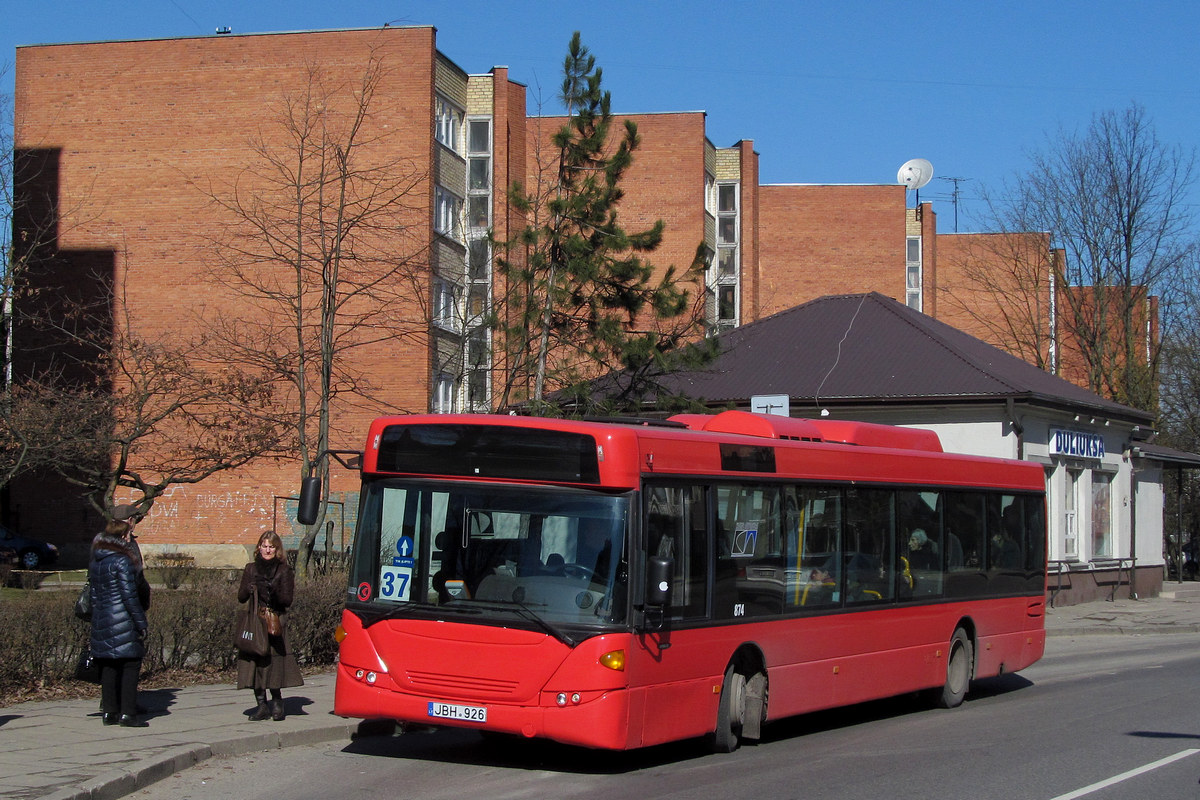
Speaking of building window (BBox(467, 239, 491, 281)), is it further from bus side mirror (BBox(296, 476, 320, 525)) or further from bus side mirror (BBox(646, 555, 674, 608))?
bus side mirror (BBox(646, 555, 674, 608))

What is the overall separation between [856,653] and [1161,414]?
44692 millimetres

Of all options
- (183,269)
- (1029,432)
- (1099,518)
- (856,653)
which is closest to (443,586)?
(856,653)

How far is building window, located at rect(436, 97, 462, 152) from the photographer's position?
3853cm

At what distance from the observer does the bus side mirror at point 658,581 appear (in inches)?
337

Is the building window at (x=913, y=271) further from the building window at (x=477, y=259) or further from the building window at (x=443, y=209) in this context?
the building window at (x=477, y=259)

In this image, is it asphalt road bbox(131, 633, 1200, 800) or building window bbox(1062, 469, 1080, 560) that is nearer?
asphalt road bbox(131, 633, 1200, 800)

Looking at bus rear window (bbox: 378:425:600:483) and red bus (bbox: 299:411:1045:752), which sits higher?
bus rear window (bbox: 378:425:600:483)

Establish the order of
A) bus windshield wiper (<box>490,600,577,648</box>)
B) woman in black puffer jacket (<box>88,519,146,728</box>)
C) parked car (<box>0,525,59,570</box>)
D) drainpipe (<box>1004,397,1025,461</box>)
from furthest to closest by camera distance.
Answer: parked car (<box>0,525,59,570</box>)
drainpipe (<box>1004,397,1025,461</box>)
woman in black puffer jacket (<box>88,519,146,728</box>)
bus windshield wiper (<box>490,600,577,648</box>)

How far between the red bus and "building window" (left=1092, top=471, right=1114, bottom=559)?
836 inches

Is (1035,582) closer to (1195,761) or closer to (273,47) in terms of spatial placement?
(1195,761)

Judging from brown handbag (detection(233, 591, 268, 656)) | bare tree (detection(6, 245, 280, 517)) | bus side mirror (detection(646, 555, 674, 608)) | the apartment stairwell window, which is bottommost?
brown handbag (detection(233, 591, 268, 656))

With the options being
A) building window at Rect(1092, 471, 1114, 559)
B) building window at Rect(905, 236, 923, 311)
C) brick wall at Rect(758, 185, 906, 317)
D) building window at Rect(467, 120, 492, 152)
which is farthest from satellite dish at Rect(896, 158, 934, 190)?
building window at Rect(1092, 471, 1114, 559)

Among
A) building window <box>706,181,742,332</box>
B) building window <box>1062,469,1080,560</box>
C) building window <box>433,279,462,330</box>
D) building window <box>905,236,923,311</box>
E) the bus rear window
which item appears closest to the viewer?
the bus rear window

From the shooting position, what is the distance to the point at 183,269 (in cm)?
3653
